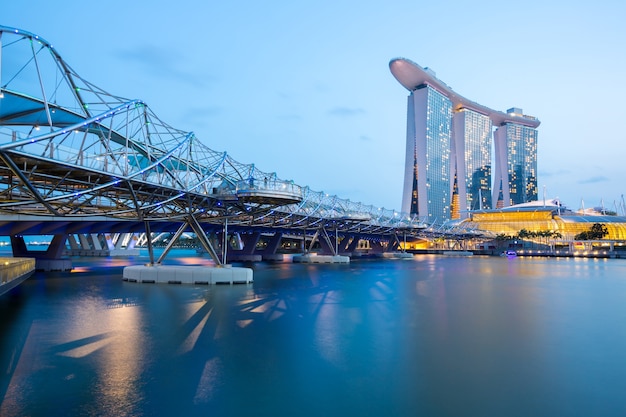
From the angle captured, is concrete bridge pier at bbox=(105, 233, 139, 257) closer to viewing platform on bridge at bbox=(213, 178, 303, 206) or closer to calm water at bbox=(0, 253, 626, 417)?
viewing platform on bridge at bbox=(213, 178, 303, 206)

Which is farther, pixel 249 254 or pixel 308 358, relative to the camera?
pixel 249 254

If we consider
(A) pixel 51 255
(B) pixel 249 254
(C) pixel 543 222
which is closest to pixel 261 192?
(A) pixel 51 255

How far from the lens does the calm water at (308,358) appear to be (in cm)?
1042

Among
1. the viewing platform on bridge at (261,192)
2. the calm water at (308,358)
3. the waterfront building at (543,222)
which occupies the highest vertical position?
the waterfront building at (543,222)

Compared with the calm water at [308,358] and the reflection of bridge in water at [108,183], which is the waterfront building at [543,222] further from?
the calm water at [308,358]

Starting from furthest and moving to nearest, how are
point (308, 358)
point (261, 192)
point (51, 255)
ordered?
point (51, 255) → point (261, 192) → point (308, 358)

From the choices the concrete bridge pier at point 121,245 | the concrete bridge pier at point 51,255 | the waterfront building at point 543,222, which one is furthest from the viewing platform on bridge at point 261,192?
the waterfront building at point 543,222

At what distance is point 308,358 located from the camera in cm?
1424

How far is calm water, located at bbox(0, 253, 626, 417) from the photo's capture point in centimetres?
1042

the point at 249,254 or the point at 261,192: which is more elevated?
the point at 261,192

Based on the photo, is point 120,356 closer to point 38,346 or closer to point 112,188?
point 38,346

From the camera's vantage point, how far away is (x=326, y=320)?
68.8 feet

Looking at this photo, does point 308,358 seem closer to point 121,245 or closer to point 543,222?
point 121,245

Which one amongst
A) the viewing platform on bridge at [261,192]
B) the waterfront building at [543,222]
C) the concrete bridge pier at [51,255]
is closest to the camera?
the viewing platform on bridge at [261,192]
